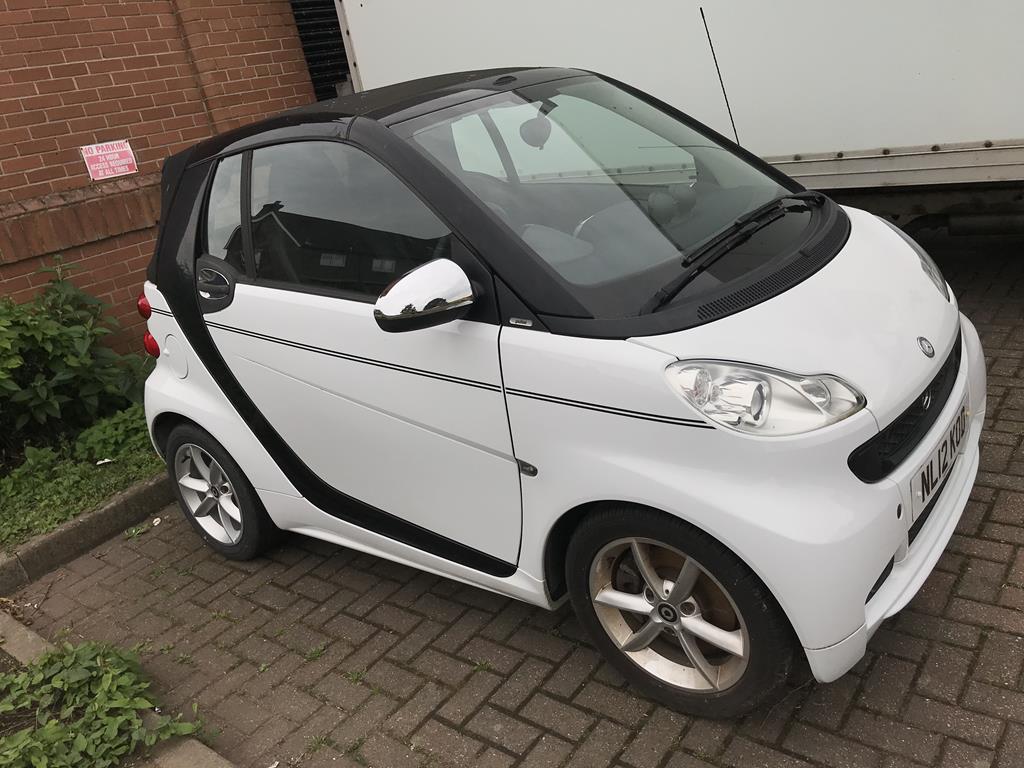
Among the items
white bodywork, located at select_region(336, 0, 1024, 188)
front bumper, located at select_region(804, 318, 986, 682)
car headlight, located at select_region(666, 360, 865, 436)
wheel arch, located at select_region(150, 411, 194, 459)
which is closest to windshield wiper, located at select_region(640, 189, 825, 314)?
car headlight, located at select_region(666, 360, 865, 436)

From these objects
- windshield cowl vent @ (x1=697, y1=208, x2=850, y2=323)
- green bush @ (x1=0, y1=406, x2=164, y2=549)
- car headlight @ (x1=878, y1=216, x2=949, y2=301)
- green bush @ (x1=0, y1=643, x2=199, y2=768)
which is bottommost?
green bush @ (x1=0, y1=643, x2=199, y2=768)

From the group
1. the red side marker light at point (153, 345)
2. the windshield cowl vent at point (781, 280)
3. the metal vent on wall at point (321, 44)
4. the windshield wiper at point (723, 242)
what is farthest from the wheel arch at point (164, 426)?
the metal vent on wall at point (321, 44)

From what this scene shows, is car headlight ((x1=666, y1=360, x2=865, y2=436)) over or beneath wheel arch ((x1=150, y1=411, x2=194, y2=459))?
over

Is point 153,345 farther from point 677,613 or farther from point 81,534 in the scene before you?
point 677,613

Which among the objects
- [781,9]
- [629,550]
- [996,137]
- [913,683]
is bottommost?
[913,683]

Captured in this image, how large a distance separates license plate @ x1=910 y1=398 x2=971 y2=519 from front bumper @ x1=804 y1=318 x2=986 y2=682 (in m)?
0.03

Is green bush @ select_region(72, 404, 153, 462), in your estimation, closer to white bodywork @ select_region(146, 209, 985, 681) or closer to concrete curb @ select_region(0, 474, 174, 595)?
concrete curb @ select_region(0, 474, 174, 595)

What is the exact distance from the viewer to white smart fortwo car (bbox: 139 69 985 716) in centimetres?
220

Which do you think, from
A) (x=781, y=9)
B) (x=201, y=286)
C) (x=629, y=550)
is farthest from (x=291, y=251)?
(x=781, y=9)

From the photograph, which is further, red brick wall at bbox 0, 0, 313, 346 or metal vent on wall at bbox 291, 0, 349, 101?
metal vent on wall at bbox 291, 0, 349, 101

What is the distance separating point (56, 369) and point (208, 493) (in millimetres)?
1801

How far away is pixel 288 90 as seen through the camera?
7.29 metres

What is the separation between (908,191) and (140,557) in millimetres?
4435

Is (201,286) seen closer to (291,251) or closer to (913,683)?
(291,251)
